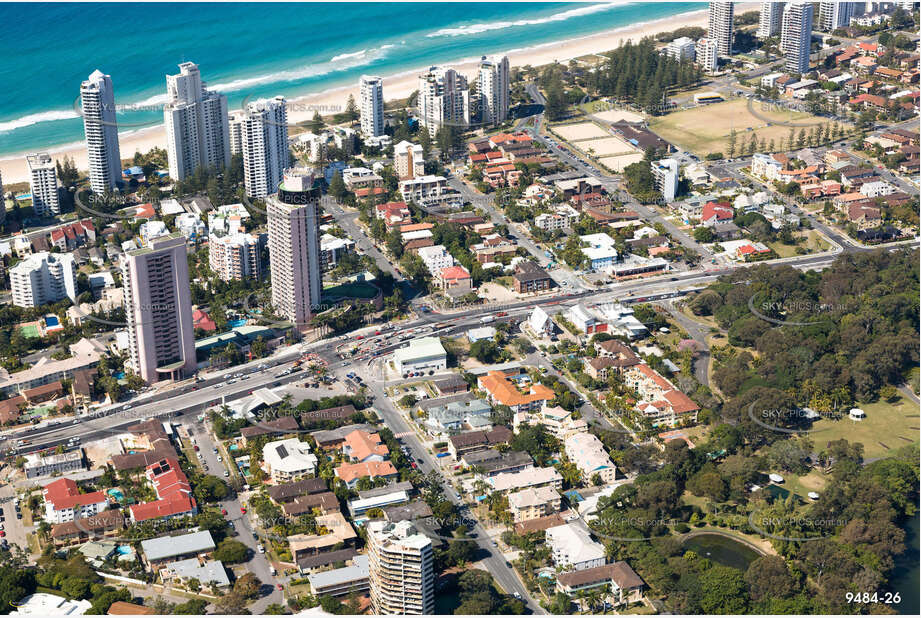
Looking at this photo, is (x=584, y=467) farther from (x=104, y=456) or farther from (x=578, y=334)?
(x=104, y=456)

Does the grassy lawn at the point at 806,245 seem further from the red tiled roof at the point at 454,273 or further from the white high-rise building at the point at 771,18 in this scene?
the white high-rise building at the point at 771,18

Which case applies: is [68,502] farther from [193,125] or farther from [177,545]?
[193,125]

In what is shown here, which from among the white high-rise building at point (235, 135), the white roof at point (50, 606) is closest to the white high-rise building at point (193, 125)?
the white high-rise building at point (235, 135)

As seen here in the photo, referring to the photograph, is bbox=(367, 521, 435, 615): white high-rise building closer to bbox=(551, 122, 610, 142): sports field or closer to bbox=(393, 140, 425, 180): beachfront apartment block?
bbox=(393, 140, 425, 180): beachfront apartment block

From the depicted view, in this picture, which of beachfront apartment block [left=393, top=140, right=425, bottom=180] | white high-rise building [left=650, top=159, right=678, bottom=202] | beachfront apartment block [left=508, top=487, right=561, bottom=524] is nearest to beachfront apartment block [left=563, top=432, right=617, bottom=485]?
beachfront apartment block [left=508, top=487, right=561, bottom=524]

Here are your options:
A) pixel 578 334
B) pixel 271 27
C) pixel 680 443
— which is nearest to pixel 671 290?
pixel 578 334

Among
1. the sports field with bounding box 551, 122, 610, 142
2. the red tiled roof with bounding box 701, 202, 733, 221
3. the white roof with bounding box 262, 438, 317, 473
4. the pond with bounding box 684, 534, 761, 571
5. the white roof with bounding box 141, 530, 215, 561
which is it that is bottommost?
the pond with bounding box 684, 534, 761, 571

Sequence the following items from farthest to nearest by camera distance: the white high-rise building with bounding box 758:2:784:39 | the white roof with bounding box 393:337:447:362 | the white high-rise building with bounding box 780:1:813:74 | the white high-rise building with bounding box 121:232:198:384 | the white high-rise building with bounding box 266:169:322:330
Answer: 1. the white high-rise building with bounding box 758:2:784:39
2. the white high-rise building with bounding box 780:1:813:74
3. the white high-rise building with bounding box 266:169:322:330
4. the white roof with bounding box 393:337:447:362
5. the white high-rise building with bounding box 121:232:198:384
